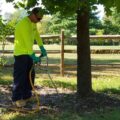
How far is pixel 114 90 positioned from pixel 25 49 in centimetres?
307

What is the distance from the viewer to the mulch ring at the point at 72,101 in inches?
337

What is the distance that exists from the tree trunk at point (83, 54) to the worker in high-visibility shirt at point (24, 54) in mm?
892

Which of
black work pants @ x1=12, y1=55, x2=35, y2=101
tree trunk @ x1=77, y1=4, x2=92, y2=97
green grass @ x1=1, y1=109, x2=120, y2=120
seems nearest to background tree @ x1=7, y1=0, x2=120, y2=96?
tree trunk @ x1=77, y1=4, x2=92, y2=97

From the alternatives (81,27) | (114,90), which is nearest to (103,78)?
(114,90)

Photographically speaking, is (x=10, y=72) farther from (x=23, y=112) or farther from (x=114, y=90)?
(x=23, y=112)

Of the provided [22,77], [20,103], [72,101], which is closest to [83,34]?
[72,101]

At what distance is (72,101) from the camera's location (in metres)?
9.05

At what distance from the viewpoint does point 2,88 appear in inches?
427

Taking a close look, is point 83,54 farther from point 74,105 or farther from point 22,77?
point 22,77

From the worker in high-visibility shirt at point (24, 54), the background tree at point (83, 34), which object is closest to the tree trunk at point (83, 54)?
the background tree at point (83, 34)

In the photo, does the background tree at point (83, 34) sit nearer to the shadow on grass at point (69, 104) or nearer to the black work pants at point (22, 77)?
the shadow on grass at point (69, 104)

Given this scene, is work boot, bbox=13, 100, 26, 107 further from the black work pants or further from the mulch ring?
the mulch ring

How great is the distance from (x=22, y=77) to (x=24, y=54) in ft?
1.54

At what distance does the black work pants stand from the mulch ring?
0.44 meters
